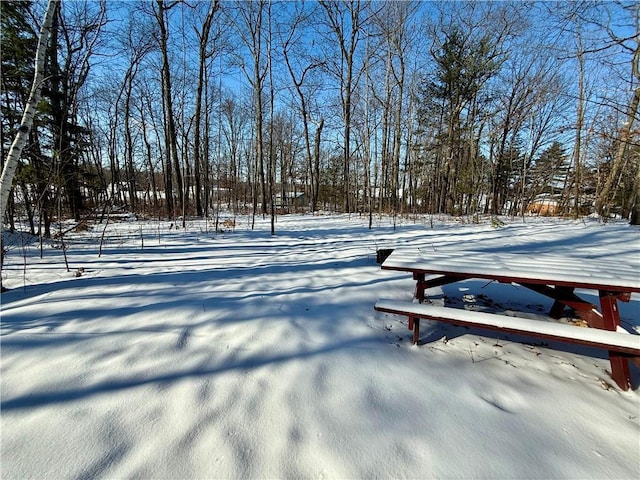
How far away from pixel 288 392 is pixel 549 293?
9.24ft

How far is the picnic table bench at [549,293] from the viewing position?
180cm

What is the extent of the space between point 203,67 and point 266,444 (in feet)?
58.3

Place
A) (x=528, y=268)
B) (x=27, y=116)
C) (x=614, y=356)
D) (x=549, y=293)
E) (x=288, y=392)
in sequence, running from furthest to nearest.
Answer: (x=27, y=116), (x=549, y=293), (x=528, y=268), (x=614, y=356), (x=288, y=392)

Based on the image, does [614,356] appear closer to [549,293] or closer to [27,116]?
[549,293]

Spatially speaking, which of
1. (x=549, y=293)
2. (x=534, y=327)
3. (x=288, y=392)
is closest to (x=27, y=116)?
(x=288, y=392)

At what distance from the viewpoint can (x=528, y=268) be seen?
230 cm

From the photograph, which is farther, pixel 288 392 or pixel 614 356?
pixel 614 356

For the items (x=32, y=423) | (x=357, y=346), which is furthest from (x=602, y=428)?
(x=32, y=423)

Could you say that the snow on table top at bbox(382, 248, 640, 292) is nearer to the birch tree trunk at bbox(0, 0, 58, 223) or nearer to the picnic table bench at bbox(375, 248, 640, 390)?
the picnic table bench at bbox(375, 248, 640, 390)

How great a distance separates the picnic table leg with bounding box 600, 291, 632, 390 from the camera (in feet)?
6.19

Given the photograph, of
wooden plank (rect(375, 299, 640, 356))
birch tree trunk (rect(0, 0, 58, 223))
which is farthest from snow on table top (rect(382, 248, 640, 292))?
birch tree trunk (rect(0, 0, 58, 223))

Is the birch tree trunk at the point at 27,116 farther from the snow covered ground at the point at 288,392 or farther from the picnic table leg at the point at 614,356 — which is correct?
the picnic table leg at the point at 614,356

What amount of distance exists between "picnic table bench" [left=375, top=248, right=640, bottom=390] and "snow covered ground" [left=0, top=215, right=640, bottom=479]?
12.9 inches

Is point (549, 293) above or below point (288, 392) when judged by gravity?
above
